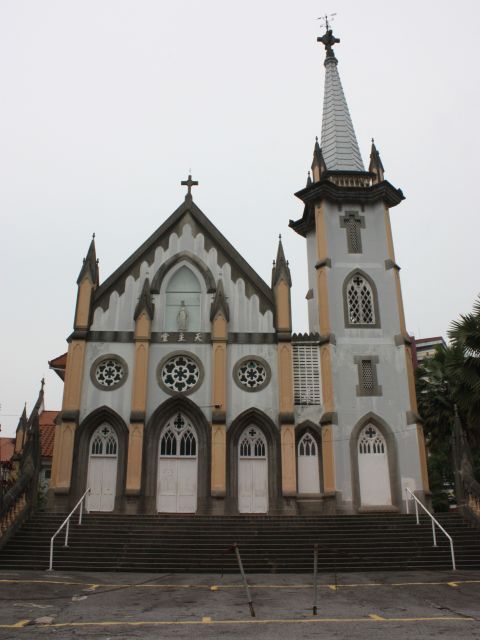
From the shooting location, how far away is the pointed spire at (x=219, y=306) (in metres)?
24.1

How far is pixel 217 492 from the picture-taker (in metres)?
21.7

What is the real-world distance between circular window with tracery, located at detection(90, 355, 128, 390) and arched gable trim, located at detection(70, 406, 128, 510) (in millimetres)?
1013

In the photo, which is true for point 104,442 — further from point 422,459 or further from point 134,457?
point 422,459

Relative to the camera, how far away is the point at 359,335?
963 inches

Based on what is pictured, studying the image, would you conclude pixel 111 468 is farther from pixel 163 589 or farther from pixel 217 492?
pixel 163 589

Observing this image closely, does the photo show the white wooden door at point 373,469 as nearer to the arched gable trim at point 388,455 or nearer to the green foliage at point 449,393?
the arched gable trim at point 388,455

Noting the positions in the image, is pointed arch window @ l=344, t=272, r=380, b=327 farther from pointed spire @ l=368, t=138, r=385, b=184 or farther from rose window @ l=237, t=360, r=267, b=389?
pointed spire @ l=368, t=138, r=385, b=184

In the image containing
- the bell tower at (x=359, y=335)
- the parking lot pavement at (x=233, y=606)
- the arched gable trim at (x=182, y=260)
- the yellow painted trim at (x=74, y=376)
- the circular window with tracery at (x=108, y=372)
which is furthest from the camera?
the arched gable trim at (x=182, y=260)

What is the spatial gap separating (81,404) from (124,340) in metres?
2.98

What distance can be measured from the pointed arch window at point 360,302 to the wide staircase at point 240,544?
8.25 m

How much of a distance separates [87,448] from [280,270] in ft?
34.3

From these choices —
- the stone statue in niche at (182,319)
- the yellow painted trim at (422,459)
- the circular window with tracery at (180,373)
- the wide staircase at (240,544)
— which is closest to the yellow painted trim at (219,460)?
the circular window with tracery at (180,373)

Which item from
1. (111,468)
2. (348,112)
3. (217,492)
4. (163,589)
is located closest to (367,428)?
(217,492)

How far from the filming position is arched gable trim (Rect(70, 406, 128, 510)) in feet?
71.9
